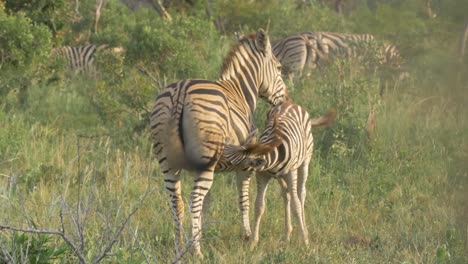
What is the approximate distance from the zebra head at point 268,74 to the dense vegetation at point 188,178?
1.01 metres

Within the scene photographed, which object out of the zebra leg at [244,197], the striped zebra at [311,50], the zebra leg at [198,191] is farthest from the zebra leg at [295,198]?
the striped zebra at [311,50]

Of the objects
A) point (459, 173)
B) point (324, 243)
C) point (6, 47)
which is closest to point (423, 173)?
point (324, 243)

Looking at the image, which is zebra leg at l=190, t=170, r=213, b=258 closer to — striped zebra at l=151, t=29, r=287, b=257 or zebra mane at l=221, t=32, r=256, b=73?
striped zebra at l=151, t=29, r=287, b=257

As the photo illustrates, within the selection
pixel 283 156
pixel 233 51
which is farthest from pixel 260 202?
pixel 233 51

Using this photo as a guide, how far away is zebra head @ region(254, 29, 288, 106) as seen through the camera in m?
8.54

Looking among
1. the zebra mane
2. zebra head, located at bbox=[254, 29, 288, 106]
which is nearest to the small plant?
the zebra mane

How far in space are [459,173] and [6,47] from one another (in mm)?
7990

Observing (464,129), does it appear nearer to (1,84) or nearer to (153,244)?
(153,244)

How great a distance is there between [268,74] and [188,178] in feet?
5.37

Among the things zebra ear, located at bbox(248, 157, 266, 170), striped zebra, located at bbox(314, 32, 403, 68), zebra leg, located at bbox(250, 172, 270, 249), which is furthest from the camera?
striped zebra, located at bbox(314, 32, 403, 68)

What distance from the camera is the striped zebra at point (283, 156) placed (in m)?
7.29

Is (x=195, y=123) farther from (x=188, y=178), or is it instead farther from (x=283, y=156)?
(x=188, y=178)

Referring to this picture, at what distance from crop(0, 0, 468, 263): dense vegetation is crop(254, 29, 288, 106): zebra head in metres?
1.01

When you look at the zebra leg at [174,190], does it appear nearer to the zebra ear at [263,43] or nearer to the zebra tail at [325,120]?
the zebra ear at [263,43]
